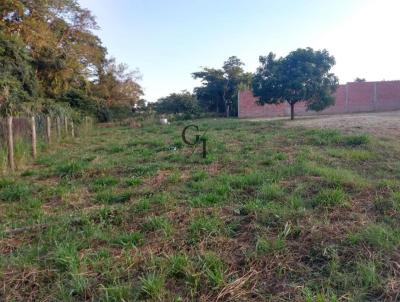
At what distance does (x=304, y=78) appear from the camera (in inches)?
878

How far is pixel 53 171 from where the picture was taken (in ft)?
21.4

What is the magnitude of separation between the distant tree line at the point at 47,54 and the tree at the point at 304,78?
13.2 m

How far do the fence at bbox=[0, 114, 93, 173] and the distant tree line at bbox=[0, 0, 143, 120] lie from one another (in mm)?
580

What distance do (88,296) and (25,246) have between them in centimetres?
112

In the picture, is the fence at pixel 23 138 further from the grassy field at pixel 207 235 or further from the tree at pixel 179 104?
the tree at pixel 179 104

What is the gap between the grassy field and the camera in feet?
7.96

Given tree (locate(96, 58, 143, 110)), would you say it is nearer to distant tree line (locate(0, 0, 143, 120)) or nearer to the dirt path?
distant tree line (locate(0, 0, 143, 120))

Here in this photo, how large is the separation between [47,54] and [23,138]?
13892 millimetres

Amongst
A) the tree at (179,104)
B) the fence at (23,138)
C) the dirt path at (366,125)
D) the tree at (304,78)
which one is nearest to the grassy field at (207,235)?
the fence at (23,138)

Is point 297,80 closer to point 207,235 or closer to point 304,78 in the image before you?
point 304,78

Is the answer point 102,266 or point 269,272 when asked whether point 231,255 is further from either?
point 102,266

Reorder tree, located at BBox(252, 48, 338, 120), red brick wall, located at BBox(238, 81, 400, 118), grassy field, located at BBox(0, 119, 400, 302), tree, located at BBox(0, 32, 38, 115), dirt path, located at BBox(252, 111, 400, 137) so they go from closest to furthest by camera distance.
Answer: grassy field, located at BBox(0, 119, 400, 302) < dirt path, located at BBox(252, 111, 400, 137) < tree, located at BBox(0, 32, 38, 115) < tree, located at BBox(252, 48, 338, 120) < red brick wall, located at BBox(238, 81, 400, 118)

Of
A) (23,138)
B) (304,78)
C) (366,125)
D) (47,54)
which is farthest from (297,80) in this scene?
(23,138)

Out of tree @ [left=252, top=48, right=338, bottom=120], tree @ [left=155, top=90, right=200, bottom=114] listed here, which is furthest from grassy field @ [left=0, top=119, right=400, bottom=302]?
tree @ [left=155, top=90, right=200, bottom=114]
